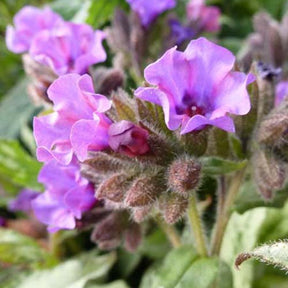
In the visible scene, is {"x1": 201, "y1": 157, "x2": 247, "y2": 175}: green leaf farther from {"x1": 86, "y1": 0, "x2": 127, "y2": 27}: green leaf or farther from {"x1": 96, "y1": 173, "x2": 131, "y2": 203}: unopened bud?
{"x1": 86, "y1": 0, "x2": 127, "y2": 27}: green leaf

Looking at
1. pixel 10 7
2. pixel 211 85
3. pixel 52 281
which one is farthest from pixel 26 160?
pixel 10 7

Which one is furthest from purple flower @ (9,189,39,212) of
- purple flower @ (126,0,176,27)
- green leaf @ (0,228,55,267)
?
purple flower @ (126,0,176,27)

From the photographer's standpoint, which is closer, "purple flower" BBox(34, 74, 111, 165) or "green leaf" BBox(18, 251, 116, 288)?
"purple flower" BBox(34, 74, 111, 165)

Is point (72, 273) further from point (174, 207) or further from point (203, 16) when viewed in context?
point (203, 16)

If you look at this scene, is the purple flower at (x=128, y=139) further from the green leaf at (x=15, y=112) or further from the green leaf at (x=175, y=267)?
the green leaf at (x=15, y=112)

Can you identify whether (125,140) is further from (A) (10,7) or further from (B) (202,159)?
(A) (10,7)

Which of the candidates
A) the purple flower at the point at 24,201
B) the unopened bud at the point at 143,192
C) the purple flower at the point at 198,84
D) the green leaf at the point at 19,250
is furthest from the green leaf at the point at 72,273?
the purple flower at the point at 198,84

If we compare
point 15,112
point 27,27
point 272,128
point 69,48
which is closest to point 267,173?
point 272,128

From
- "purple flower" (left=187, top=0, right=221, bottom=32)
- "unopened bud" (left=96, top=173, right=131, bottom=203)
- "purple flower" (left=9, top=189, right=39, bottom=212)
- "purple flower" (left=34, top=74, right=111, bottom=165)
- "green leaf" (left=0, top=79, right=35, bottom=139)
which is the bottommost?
"purple flower" (left=9, top=189, right=39, bottom=212)
